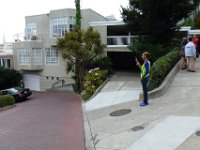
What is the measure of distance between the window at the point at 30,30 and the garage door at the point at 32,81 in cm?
447

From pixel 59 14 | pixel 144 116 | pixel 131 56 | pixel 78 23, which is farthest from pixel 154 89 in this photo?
pixel 59 14

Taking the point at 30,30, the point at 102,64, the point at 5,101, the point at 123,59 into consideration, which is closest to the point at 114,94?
the point at 102,64

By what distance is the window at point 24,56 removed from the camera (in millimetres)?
Result: 38500

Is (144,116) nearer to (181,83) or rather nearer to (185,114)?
(185,114)

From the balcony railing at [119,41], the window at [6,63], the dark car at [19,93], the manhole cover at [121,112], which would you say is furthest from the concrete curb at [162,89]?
the window at [6,63]

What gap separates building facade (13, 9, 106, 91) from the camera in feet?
117

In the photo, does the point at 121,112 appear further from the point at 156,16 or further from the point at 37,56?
the point at 37,56

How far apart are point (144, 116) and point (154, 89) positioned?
121 inches

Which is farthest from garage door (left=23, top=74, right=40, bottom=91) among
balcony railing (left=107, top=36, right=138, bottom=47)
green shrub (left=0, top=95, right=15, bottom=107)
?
green shrub (left=0, top=95, right=15, bottom=107)

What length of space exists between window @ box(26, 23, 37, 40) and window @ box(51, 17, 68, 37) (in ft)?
11.3

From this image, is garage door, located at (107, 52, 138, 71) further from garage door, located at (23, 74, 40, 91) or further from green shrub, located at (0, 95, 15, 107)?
green shrub, located at (0, 95, 15, 107)

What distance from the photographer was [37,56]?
125 feet

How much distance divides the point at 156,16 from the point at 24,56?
67.8ft

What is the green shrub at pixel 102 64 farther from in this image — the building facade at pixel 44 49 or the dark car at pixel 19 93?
the building facade at pixel 44 49
